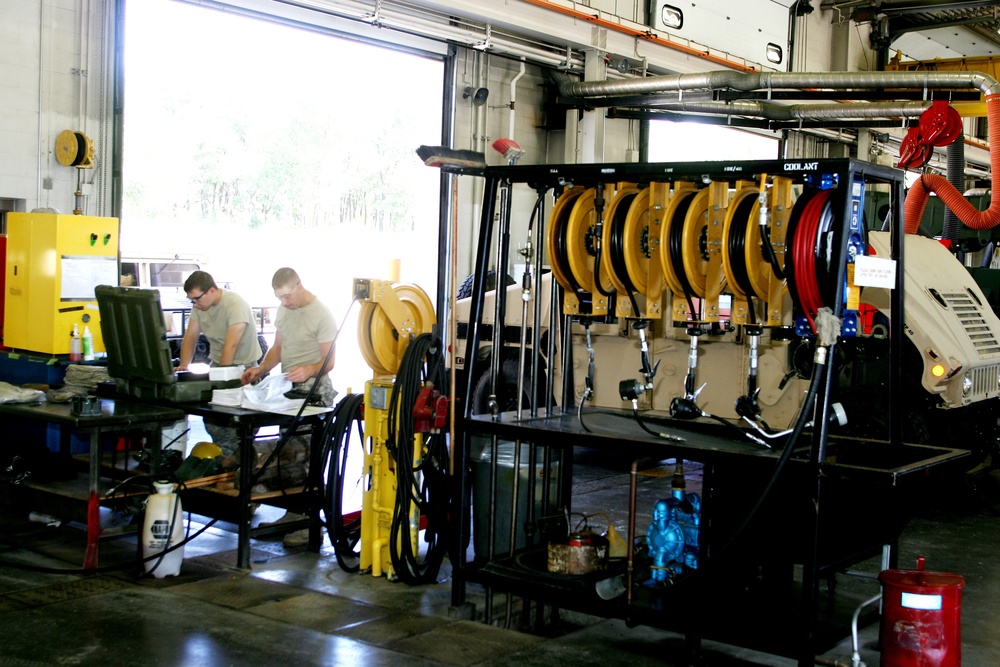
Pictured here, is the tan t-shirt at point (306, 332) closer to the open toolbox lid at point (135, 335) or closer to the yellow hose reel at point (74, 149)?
the open toolbox lid at point (135, 335)

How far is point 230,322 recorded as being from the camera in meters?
6.97

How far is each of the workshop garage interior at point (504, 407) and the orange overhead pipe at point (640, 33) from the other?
112 millimetres

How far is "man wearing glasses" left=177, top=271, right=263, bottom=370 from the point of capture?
6.85 m

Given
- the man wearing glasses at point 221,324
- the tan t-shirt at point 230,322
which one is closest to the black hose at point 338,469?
the man wearing glasses at point 221,324

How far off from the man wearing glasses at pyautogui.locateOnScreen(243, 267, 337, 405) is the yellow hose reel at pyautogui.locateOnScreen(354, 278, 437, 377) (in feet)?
2.70

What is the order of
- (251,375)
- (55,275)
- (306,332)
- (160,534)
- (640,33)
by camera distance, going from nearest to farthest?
(160,534) → (251,375) → (306,332) → (55,275) → (640,33)

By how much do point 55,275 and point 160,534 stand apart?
2.33 meters

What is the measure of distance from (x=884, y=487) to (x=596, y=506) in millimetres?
3346

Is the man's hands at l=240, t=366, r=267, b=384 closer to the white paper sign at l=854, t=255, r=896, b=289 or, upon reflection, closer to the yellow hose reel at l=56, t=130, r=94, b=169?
the yellow hose reel at l=56, t=130, r=94, b=169

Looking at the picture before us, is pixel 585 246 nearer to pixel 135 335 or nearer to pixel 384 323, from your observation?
pixel 384 323

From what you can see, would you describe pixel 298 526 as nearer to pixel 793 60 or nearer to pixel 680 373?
pixel 680 373

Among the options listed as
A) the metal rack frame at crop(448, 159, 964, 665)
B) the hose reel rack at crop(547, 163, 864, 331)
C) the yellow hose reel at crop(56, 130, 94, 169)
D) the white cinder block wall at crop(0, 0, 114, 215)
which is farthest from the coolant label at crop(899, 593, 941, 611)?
the white cinder block wall at crop(0, 0, 114, 215)

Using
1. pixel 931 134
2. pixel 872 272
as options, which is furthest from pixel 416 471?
pixel 931 134

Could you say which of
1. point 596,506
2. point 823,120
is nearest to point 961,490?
point 596,506
